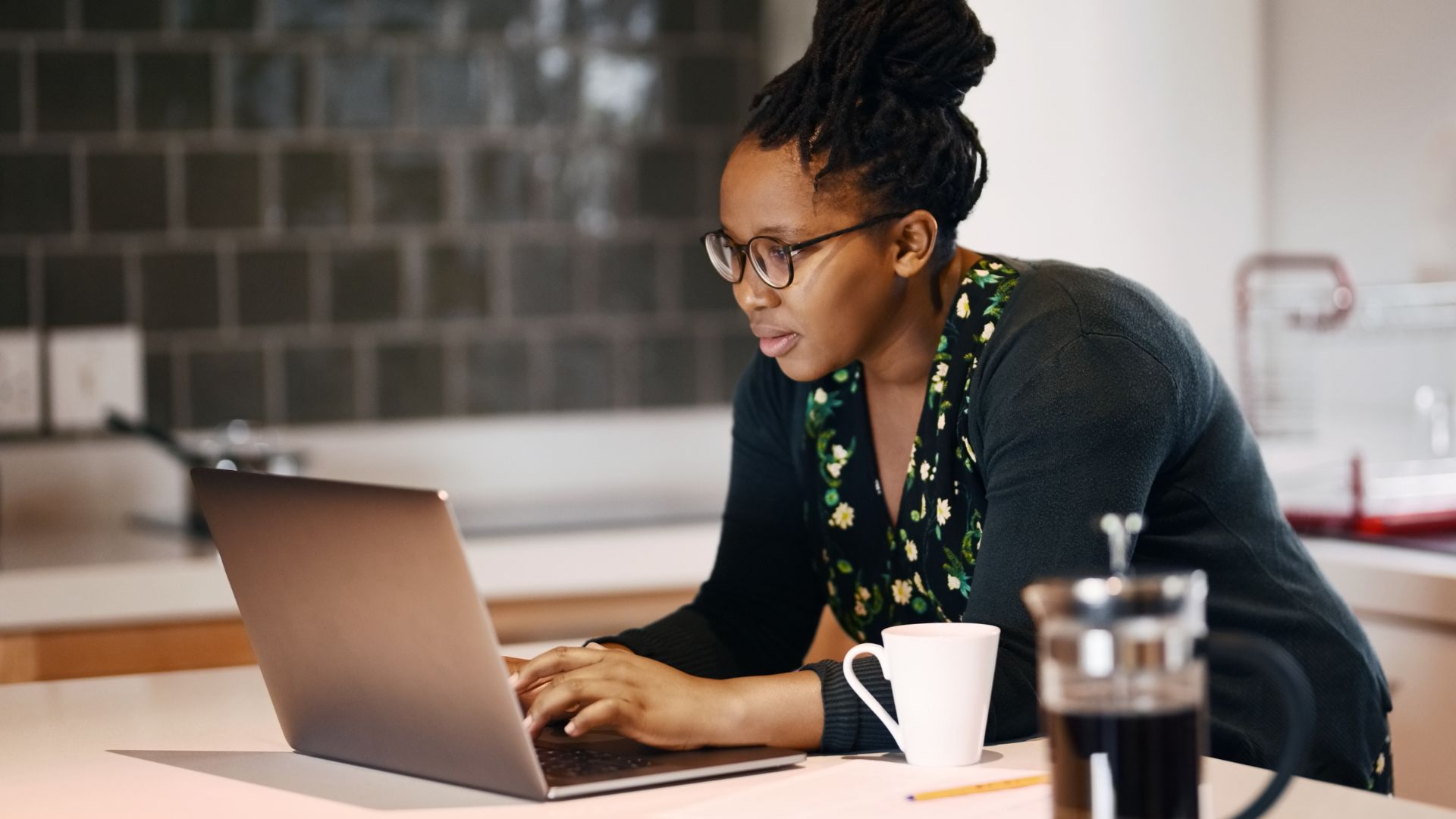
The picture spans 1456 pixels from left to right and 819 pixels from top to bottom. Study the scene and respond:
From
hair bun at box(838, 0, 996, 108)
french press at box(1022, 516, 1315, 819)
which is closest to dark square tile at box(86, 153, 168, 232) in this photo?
hair bun at box(838, 0, 996, 108)

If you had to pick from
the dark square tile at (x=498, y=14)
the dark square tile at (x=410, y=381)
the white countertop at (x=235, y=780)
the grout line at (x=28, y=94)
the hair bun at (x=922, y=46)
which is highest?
the dark square tile at (x=498, y=14)

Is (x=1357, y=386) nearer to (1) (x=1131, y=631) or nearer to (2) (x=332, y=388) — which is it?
(2) (x=332, y=388)

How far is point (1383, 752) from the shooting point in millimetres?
1435

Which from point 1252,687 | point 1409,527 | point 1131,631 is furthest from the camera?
point 1409,527

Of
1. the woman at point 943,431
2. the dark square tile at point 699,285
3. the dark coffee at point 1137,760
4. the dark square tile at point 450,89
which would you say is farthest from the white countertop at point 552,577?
the dark coffee at point 1137,760

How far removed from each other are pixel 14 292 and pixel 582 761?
2117 millimetres

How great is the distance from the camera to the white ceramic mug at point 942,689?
1034 mm

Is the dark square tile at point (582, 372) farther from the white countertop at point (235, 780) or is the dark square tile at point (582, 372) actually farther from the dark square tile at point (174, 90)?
the white countertop at point (235, 780)

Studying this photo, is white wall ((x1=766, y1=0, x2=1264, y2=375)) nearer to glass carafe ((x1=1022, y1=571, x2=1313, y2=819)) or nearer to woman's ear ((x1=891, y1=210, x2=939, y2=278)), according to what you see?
woman's ear ((x1=891, y1=210, x2=939, y2=278))

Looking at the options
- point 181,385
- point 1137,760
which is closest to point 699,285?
point 181,385

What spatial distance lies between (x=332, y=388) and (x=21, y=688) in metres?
1.56

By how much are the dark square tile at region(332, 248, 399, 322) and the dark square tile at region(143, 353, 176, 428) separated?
0.31 m

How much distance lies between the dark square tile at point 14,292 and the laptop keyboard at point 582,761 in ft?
6.72

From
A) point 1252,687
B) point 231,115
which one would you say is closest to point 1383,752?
point 1252,687
